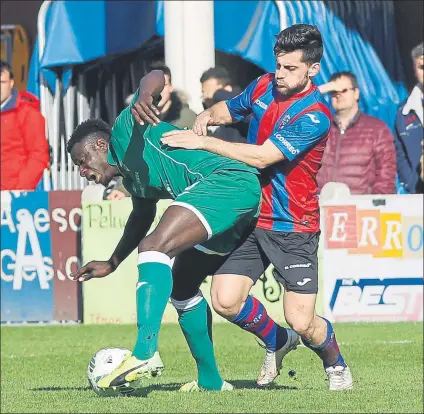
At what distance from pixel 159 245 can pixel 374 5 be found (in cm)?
1006

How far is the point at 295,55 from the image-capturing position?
7.78 m

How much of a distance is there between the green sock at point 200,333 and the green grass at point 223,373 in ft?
0.66

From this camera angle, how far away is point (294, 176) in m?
8.15

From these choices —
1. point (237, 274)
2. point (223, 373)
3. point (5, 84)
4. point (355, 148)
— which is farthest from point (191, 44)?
point (237, 274)

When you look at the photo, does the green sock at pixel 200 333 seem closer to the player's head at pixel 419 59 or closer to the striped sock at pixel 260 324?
the striped sock at pixel 260 324

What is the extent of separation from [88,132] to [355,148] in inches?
210

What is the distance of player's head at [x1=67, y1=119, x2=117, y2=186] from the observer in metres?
7.72

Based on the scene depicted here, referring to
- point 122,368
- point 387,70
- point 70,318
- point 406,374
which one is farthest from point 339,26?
point 122,368

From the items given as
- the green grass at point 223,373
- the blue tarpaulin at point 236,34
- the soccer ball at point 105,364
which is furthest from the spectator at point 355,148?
the soccer ball at point 105,364

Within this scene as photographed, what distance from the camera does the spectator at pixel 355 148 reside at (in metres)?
12.7

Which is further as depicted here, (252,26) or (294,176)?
(252,26)

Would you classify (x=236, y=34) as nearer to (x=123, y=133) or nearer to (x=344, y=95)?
(x=344, y=95)

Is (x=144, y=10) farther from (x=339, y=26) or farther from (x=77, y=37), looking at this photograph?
(x=339, y=26)

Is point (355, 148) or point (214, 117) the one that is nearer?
point (214, 117)
